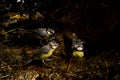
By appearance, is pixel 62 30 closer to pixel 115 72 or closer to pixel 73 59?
pixel 73 59

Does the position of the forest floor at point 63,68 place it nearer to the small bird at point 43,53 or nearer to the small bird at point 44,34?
the small bird at point 43,53

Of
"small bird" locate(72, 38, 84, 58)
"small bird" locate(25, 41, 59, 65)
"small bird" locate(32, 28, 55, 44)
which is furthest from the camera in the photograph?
"small bird" locate(32, 28, 55, 44)

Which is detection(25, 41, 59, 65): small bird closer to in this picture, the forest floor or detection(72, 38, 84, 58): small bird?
the forest floor

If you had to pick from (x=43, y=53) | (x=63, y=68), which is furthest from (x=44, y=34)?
(x=63, y=68)

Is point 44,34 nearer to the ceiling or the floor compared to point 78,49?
nearer to the ceiling

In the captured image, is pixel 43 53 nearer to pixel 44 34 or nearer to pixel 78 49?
pixel 78 49

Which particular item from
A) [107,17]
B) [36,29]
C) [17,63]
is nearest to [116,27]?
[107,17]

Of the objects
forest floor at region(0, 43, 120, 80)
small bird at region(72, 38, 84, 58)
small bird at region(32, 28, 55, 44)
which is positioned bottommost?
forest floor at region(0, 43, 120, 80)

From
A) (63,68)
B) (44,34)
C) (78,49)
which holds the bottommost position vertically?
(63,68)

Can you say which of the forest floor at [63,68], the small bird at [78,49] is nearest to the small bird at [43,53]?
the forest floor at [63,68]

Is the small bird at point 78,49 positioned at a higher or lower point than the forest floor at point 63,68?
higher

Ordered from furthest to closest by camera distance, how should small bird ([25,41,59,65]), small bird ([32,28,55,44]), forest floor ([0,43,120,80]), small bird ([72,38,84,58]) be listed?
small bird ([32,28,55,44]) → small bird ([72,38,84,58]) → small bird ([25,41,59,65]) → forest floor ([0,43,120,80])

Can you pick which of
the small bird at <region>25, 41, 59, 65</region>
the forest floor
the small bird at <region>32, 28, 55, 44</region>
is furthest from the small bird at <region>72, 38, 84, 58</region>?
the small bird at <region>32, 28, 55, 44</region>

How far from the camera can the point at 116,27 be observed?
393 centimetres
